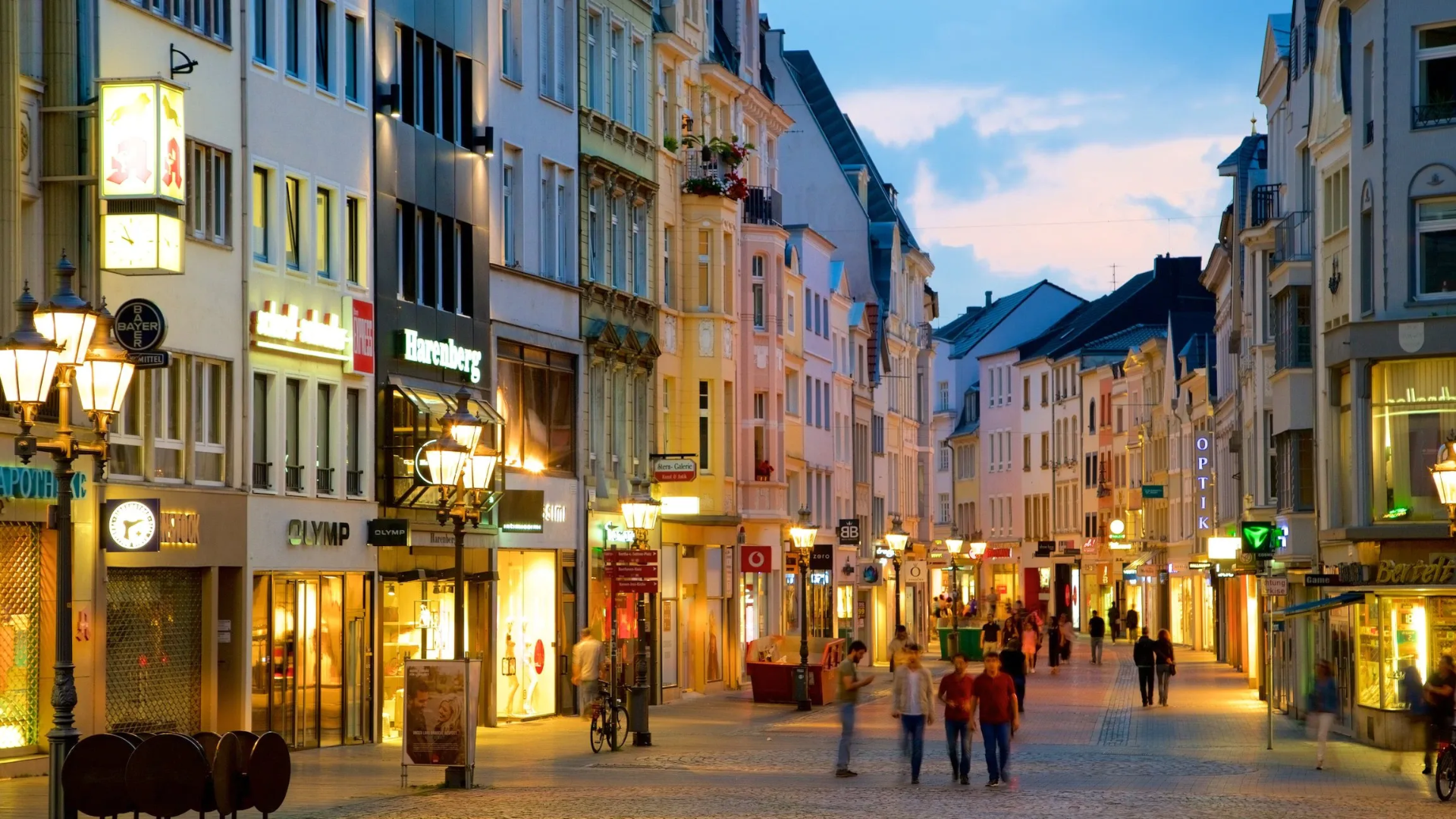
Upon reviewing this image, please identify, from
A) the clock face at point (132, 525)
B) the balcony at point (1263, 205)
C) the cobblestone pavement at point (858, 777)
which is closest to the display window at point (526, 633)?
the cobblestone pavement at point (858, 777)

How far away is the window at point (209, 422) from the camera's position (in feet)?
108

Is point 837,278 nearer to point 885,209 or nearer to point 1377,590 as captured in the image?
point 885,209

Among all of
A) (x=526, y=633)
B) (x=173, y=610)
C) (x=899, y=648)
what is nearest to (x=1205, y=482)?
(x=526, y=633)

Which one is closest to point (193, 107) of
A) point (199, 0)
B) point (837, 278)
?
point (199, 0)

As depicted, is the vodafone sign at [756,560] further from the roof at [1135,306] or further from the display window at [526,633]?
the roof at [1135,306]

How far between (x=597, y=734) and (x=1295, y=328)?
18297mm

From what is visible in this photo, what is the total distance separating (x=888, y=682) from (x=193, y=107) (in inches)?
1426

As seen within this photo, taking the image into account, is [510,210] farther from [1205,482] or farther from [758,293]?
[1205,482]

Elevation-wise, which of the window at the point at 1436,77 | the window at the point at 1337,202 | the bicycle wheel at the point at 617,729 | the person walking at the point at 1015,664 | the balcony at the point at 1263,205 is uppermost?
the balcony at the point at 1263,205

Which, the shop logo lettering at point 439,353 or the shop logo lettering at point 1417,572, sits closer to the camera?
the shop logo lettering at point 1417,572

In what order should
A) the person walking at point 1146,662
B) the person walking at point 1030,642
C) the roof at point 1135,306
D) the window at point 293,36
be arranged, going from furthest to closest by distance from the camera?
1. the roof at point 1135,306
2. the person walking at point 1030,642
3. the person walking at point 1146,662
4. the window at point 293,36

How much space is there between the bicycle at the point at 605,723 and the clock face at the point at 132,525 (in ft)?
24.8

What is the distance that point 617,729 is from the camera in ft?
116

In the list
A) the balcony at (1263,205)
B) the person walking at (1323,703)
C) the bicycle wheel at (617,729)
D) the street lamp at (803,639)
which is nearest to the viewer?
the person walking at (1323,703)
